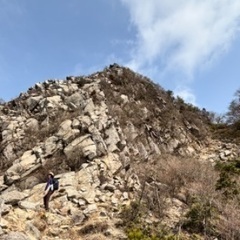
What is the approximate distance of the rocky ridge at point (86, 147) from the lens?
46.3ft

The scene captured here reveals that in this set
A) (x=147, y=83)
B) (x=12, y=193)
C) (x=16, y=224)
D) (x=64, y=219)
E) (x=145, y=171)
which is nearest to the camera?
(x=16, y=224)

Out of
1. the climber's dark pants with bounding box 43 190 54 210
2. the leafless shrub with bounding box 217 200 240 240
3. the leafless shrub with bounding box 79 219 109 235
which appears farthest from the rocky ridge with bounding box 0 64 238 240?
the leafless shrub with bounding box 217 200 240 240

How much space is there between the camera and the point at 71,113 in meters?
23.9

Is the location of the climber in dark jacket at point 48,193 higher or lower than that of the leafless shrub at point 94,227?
higher

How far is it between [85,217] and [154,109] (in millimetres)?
17828

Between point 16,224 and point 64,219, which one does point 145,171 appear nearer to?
point 64,219

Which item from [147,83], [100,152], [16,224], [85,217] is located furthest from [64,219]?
[147,83]

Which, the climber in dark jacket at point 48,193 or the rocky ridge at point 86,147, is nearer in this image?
the rocky ridge at point 86,147

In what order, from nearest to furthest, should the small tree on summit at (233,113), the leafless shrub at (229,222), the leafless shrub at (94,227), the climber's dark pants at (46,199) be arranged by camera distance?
the leafless shrub at (229,222)
the leafless shrub at (94,227)
the climber's dark pants at (46,199)
the small tree on summit at (233,113)

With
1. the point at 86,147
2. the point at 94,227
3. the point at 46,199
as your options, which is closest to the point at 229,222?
the point at 94,227

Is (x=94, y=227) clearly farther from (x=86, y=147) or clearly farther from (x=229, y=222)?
(x=86, y=147)

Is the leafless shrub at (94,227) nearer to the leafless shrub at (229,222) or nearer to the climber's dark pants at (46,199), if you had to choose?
the climber's dark pants at (46,199)

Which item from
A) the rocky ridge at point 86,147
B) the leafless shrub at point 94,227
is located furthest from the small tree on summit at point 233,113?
the leafless shrub at point 94,227

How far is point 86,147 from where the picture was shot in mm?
19609
